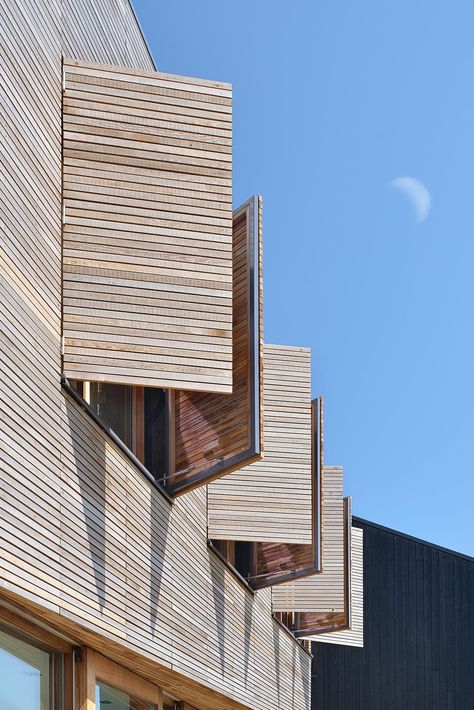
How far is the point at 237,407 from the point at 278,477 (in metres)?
4.70

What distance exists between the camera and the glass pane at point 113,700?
1098 centimetres

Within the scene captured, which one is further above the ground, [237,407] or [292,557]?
[237,407]

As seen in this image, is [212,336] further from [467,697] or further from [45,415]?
[467,697]

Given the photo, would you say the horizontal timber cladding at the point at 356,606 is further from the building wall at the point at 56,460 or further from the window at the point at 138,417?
the building wall at the point at 56,460

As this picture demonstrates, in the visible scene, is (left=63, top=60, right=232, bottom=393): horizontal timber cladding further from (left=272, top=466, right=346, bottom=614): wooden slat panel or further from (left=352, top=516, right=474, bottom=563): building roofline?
(left=352, top=516, right=474, bottom=563): building roofline

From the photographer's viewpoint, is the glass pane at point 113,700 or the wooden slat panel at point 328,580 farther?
the wooden slat panel at point 328,580

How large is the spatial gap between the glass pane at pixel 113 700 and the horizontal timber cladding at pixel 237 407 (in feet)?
6.74

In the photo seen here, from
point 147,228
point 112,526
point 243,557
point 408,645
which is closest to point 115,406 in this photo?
point 112,526

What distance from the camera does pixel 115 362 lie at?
10.4m

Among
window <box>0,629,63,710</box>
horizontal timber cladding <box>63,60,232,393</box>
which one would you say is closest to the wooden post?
window <box>0,629,63,710</box>

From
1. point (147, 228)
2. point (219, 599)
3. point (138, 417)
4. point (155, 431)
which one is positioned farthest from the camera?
point (219, 599)

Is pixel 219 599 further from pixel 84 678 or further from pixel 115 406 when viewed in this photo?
pixel 84 678

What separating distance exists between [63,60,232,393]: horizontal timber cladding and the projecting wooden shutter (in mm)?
10155

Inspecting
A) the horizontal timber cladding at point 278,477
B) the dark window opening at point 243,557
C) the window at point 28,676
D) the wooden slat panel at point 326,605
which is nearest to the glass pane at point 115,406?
the window at point 28,676
